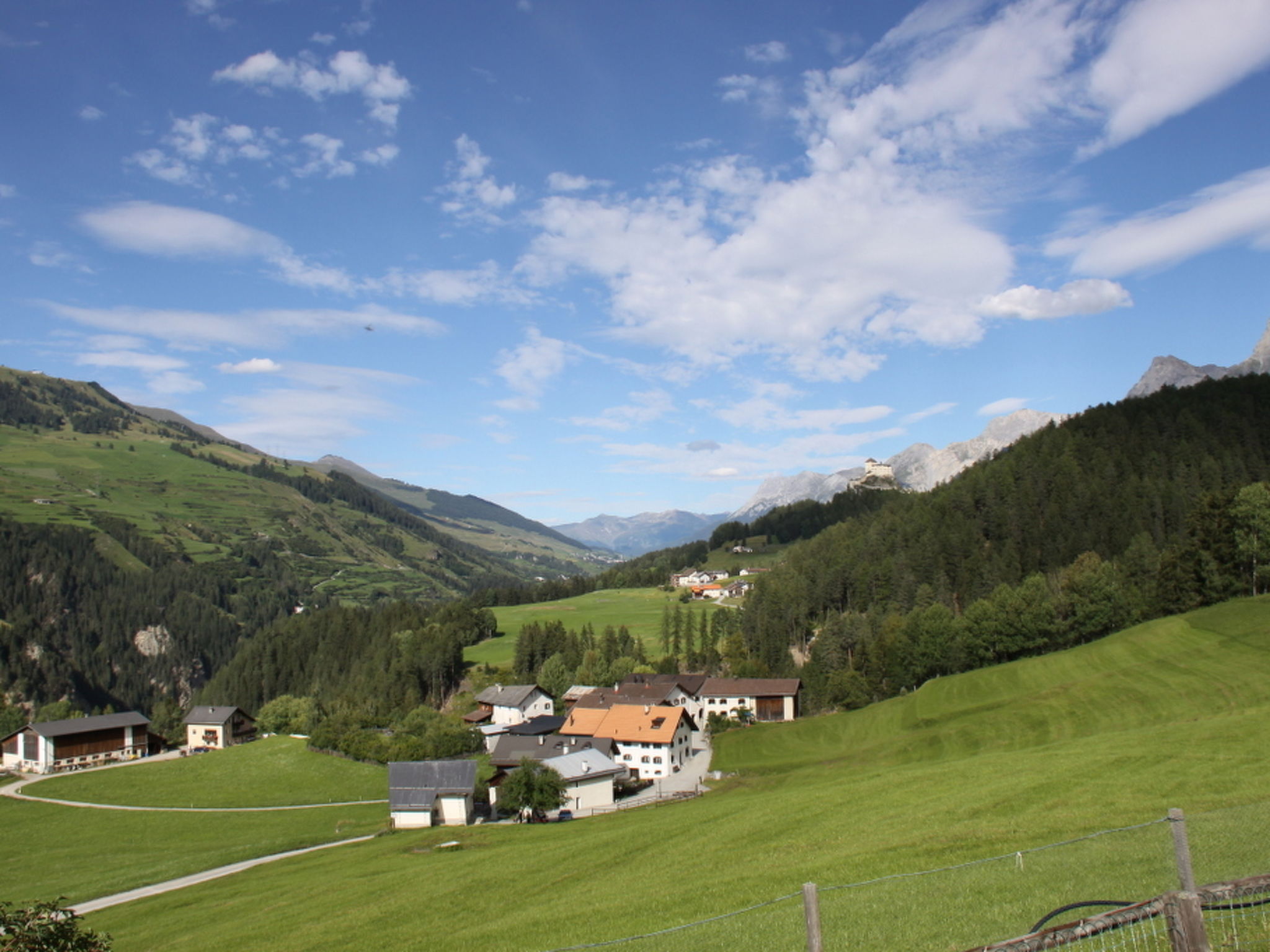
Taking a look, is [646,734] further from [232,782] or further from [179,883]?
[232,782]

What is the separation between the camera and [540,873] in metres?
30.6

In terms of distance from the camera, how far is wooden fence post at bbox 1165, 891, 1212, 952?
7785 mm

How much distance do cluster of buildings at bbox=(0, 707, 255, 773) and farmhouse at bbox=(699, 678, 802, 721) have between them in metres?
79.6

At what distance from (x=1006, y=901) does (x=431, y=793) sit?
5362 centimetres

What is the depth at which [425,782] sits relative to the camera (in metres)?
60.8

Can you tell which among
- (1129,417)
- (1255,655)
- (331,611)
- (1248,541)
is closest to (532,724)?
(1255,655)

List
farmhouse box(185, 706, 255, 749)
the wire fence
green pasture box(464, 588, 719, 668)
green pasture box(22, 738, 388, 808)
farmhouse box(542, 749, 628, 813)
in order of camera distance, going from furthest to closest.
Answer: green pasture box(464, 588, 719, 668)
farmhouse box(185, 706, 255, 749)
green pasture box(22, 738, 388, 808)
farmhouse box(542, 749, 628, 813)
the wire fence

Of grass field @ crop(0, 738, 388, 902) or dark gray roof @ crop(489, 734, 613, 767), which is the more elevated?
dark gray roof @ crop(489, 734, 613, 767)

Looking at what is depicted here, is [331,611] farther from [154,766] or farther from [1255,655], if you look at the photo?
[1255,655]

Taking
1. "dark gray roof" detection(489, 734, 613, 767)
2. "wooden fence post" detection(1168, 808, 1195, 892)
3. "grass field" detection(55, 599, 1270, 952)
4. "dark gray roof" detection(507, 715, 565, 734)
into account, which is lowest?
"dark gray roof" detection(507, 715, 565, 734)

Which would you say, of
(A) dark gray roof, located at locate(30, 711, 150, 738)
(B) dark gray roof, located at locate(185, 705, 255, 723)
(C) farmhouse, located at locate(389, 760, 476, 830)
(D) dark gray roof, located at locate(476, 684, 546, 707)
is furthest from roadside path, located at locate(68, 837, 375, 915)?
(B) dark gray roof, located at locate(185, 705, 255, 723)

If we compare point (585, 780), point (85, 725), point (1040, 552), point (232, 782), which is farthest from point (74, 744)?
point (1040, 552)

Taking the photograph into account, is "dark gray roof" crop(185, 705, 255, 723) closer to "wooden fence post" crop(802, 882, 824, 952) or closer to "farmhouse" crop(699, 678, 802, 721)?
"farmhouse" crop(699, 678, 802, 721)

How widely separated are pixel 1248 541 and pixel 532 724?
85.7 m
